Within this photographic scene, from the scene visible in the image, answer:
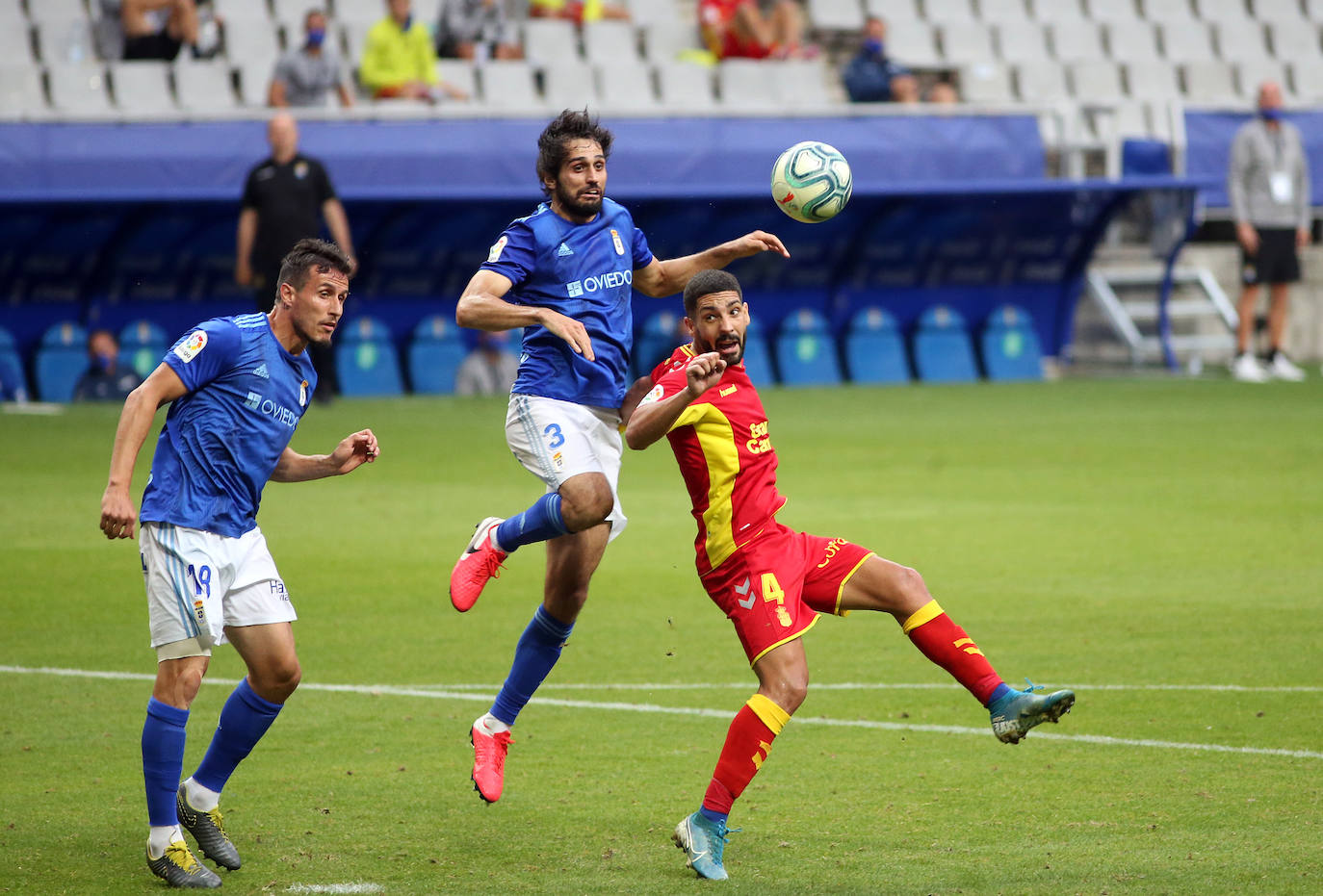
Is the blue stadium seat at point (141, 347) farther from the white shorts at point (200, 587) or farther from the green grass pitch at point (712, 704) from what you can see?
the white shorts at point (200, 587)

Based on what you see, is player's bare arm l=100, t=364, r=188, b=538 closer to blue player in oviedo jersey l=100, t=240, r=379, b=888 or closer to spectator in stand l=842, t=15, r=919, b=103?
blue player in oviedo jersey l=100, t=240, r=379, b=888

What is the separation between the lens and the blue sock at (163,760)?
508cm

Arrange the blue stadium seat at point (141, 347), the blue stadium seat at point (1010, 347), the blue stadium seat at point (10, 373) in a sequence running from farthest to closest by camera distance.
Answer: the blue stadium seat at point (1010, 347)
the blue stadium seat at point (141, 347)
the blue stadium seat at point (10, 373)

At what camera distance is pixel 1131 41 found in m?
28.0

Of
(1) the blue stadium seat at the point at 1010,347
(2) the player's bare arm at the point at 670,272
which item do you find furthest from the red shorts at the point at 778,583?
(1) the blue stadium seat at the point at 1010,347

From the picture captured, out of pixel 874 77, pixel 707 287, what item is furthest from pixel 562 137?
pixel 874 77

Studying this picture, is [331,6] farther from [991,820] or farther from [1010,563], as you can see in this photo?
[991,820]

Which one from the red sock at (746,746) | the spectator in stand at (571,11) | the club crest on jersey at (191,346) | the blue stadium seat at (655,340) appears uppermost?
the club crest on jersey at (191,346)

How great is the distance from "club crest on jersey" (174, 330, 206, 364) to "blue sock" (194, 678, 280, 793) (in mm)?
939

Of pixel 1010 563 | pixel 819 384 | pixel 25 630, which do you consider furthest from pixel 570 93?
pixel 25 630

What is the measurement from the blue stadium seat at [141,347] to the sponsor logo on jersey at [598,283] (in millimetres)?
13861

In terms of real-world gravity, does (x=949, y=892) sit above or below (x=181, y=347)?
below

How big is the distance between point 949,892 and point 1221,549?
6.34m

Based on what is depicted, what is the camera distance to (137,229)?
64.4 feet
